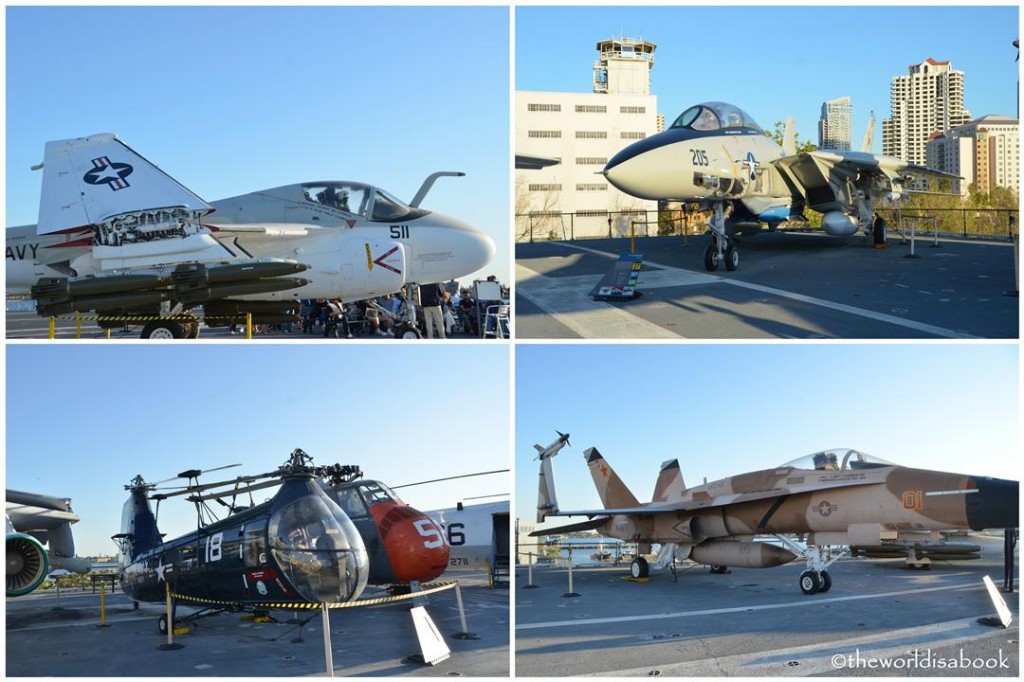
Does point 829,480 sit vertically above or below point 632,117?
below

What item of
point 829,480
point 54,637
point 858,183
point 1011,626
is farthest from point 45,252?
point 858,183

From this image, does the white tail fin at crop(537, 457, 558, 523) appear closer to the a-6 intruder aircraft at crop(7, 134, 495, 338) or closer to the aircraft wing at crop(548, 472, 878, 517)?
the aircraft wing at crop(548, 472, 878, 517)

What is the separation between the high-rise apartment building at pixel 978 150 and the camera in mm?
29234

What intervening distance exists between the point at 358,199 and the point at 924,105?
4149 cm

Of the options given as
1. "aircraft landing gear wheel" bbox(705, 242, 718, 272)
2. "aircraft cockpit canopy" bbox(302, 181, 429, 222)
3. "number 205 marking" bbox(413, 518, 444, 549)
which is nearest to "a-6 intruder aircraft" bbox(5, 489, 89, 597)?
"number 205 marking" bbox(413, 518, 444, 549)

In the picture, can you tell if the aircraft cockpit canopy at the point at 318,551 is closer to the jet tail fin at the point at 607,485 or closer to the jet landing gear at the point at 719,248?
the jet landing gear at the point at 719,248

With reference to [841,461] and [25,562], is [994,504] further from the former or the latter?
[25,562]

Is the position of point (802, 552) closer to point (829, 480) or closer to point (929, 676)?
point (829, 480)

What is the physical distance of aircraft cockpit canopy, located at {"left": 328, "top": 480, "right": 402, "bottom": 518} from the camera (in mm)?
10234

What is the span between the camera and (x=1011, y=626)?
7.53m

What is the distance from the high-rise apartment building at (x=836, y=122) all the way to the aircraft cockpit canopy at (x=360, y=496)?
18988 millimetres

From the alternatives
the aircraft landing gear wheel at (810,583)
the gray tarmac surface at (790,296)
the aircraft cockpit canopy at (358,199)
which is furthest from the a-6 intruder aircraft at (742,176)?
the aircraft landing gear wheel at (810,583)

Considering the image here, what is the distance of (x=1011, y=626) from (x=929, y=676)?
57.4 inches

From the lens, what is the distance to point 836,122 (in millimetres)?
24297
